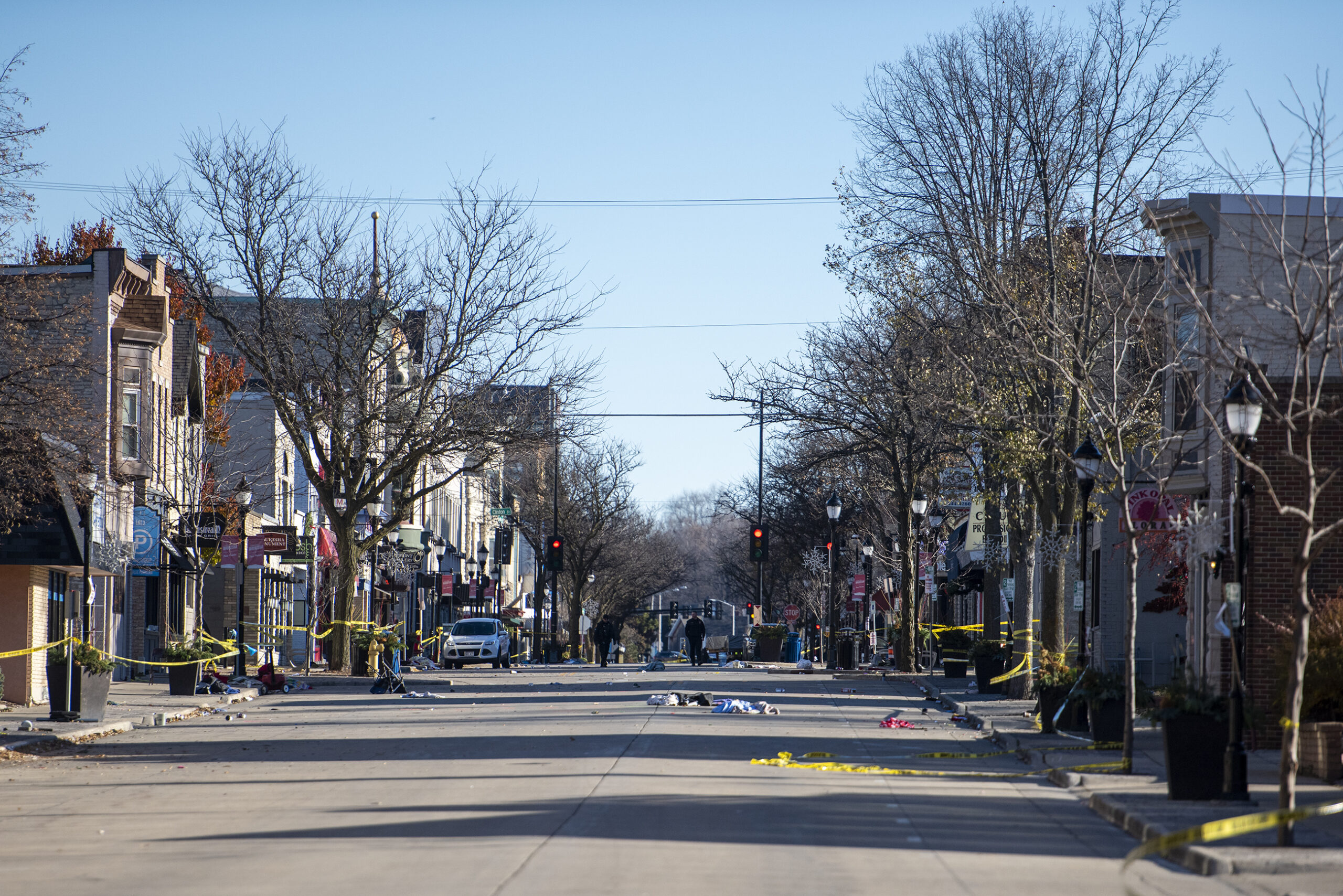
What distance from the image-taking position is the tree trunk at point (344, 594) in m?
39.2

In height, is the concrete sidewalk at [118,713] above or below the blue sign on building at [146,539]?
below

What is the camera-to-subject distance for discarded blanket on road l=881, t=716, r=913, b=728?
2352 cm

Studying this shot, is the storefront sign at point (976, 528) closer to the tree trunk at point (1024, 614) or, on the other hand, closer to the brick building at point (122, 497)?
the tree trunk at point (1024, 614)

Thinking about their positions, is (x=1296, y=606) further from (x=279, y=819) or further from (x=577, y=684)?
(x=577, y=684)

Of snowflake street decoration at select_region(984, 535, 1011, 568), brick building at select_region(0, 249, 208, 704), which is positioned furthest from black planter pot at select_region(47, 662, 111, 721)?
snowflake street decoration at select_region(984, 535, 1011, 568)

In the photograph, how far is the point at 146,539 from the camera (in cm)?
3606

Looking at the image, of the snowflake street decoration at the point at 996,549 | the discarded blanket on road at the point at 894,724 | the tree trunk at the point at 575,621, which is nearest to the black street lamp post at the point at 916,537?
the snowflake street decoration at the point at 996,549

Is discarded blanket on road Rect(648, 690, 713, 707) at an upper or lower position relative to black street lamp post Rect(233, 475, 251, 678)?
lower

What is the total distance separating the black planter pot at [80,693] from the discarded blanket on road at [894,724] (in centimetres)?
1202

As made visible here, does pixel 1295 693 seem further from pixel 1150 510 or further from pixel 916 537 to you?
pixel 916 537

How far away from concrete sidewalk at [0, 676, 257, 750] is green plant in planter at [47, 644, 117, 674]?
2.62 ft

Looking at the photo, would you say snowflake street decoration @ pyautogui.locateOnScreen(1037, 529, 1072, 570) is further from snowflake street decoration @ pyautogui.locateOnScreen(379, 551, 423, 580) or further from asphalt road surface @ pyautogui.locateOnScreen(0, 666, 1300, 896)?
snowflake street decoration @ pyautogui.locateOnScreen(379, 551, 423, 580)

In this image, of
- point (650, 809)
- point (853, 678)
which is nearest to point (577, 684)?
point (853, 678)

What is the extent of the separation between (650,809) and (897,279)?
2205 centimetres
